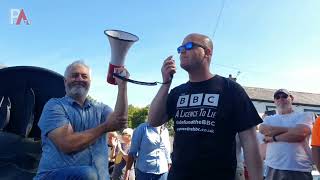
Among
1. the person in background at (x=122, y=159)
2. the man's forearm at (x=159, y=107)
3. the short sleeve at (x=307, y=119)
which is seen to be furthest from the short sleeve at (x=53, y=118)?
the person in background at (x=122, y=159)

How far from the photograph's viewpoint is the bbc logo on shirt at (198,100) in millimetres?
3232

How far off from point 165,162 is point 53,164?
4.55 meters

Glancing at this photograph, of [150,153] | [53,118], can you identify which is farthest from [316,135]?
[150,153]

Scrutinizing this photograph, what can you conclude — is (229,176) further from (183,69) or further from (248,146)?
(183,69)

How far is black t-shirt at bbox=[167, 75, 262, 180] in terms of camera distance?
3119mm

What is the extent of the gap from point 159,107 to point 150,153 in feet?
12.6

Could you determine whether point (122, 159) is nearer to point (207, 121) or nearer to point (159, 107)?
point (159, 107)

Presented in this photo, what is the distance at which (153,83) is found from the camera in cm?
329

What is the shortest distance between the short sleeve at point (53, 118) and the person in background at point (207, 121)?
2.99ft

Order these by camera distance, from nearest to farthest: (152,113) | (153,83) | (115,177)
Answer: (153,83)
(152,113)
(115,177)

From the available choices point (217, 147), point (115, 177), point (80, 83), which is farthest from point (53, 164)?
point (115, 177)

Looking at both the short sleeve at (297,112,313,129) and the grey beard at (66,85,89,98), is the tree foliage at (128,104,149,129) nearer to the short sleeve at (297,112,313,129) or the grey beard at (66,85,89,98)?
the short sleeve at (297,112,313,129)

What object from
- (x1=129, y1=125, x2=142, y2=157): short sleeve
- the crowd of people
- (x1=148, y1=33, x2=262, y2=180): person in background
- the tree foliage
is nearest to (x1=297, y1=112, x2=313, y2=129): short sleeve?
the crowd of people

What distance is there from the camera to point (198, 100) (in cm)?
329
